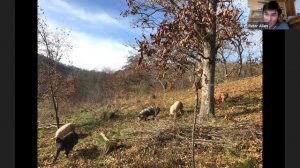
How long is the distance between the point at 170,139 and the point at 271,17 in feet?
12.9

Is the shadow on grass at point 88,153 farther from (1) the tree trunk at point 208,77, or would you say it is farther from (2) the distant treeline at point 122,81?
(1) the tree trunk at point 208,77

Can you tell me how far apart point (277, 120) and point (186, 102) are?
17.7 feet

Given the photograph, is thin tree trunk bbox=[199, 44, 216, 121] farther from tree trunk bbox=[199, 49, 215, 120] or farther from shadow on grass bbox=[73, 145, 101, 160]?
shadow on grass bbox=[73, 145, 101, 160]

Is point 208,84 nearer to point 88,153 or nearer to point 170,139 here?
point 170,139

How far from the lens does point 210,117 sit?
12195 millimetres

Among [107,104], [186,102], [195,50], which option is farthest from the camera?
[107,104]

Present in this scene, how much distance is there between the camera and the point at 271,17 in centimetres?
856

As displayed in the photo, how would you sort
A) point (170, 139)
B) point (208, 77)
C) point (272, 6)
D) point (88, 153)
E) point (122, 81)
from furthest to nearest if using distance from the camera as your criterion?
point (122, 81) < point (208, 77) < point (88, 153) < point (170, 139) < point (272, 6)

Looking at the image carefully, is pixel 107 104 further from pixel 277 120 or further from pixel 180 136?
pixel 277 120

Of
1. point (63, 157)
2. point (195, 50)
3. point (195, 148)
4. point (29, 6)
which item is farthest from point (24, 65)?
point (195, 50)

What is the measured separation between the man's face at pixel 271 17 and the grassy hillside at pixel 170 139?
292 cm

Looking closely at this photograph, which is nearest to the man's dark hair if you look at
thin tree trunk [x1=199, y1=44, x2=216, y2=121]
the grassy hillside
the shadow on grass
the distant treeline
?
the grassy hillside

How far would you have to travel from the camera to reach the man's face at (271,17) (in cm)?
854

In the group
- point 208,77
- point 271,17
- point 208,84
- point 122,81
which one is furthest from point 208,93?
point 271,17
